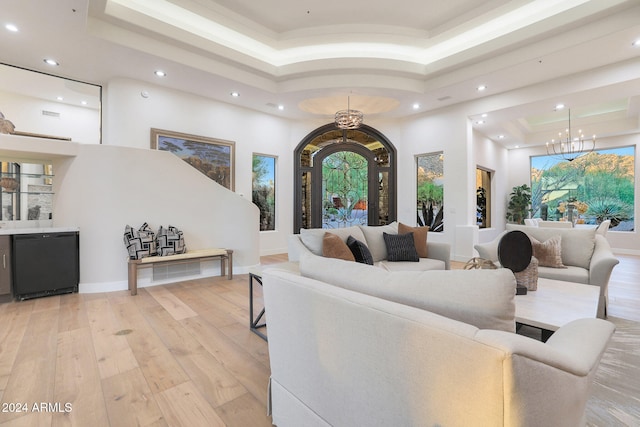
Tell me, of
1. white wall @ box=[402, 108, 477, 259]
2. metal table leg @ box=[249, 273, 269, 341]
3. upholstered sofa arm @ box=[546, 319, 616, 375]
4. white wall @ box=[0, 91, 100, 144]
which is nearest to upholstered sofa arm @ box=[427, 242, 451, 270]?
metal table leg @ box=[249, 273, 269, 341]

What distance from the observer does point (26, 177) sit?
4160 millimetres

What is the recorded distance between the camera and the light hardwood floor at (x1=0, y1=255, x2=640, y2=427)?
1.74m

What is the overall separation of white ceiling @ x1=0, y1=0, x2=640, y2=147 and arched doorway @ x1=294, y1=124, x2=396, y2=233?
66.5 inches

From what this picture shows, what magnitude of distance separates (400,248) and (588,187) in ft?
27.0

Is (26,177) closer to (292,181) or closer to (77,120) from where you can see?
(77,120)

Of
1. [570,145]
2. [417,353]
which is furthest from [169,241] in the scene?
[570,145]

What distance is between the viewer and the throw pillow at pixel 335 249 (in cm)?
310

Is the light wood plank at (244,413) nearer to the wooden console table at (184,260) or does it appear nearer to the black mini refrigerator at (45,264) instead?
the wooden console table at (184,260)

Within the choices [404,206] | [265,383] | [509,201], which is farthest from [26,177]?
[509,201]

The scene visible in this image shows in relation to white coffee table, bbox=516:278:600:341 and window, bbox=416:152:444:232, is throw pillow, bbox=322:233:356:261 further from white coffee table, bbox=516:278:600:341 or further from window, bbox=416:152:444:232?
window, bbox=416:152:444:232

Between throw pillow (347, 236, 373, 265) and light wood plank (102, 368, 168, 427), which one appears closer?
light wood plank (102, 368, 168, 427)

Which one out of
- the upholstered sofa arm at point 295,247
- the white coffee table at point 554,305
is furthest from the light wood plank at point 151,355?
the white coffee table at point 554,305

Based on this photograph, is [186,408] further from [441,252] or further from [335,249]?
[441,252]

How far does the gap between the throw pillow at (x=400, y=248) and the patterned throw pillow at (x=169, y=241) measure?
306 cm
